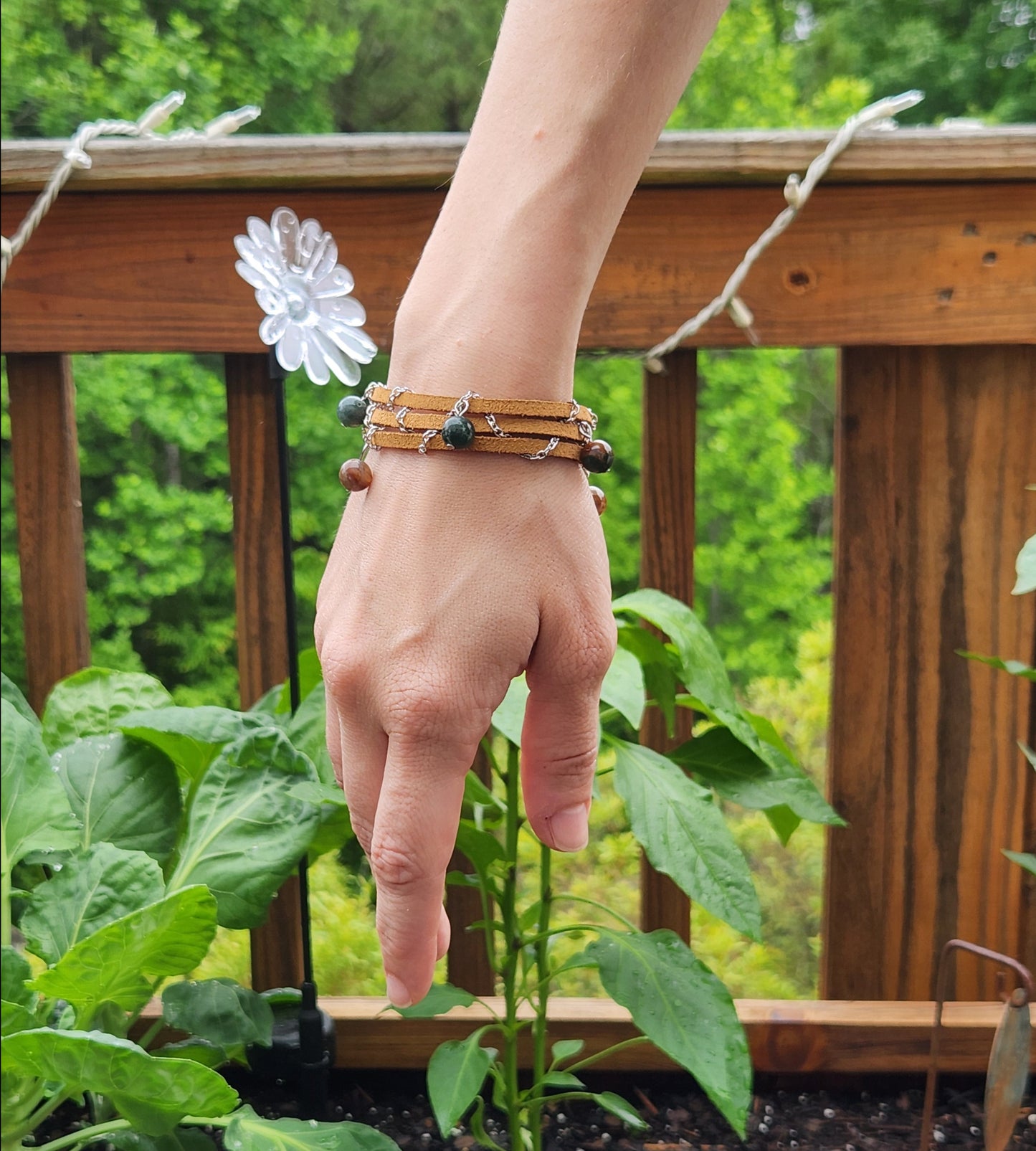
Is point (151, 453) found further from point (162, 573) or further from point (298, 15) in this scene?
point (298, 15)

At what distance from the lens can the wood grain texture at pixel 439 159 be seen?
1.14m

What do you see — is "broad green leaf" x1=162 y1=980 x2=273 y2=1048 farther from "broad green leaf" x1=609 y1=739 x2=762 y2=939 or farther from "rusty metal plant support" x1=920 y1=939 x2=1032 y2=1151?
"rusty metal plant support" x1=920 y1=939 x2=1032 y2=1151

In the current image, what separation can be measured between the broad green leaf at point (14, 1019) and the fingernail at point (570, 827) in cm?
42

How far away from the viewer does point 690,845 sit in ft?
3.21

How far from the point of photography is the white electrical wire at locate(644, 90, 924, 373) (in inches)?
43.6

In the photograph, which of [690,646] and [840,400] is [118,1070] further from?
[840,400]

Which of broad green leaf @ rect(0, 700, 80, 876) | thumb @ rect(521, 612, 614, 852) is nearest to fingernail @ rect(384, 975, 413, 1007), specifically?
thumb @ rect(521, 612, 614, 852)

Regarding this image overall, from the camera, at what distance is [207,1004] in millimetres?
1002

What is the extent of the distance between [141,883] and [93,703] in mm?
276

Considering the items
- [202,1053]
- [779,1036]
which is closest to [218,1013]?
[202,1053]

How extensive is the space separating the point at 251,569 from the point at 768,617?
7.61 meters

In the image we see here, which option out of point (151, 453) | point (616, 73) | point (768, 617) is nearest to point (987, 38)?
point (768, 617)

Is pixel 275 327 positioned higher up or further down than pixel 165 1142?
higher up

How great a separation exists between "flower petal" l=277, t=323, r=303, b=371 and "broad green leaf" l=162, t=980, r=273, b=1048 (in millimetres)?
593
